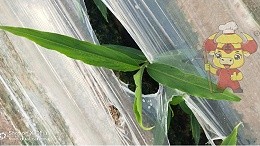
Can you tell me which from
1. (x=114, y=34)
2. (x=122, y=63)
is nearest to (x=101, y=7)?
(x=114, y=34)

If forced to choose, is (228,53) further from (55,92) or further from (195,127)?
(55,92)

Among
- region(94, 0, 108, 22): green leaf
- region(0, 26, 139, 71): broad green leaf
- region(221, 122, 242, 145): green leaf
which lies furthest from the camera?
region(94, 0, 108, 22): green leaf

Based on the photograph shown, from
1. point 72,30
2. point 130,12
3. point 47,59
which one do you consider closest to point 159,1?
point 130,12

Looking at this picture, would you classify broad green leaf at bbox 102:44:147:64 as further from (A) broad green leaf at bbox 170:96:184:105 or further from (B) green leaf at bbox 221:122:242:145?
(B) green leaf at bbox 221:122:242:145

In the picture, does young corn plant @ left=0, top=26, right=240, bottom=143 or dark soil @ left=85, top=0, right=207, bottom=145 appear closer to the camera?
young corn plant @ left=0, top=26, right=240, bottom=143

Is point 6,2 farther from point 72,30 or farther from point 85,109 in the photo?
point 85,109

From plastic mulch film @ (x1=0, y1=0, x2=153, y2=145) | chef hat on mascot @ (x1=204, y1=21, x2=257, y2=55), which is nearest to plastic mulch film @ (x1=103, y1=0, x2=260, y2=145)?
chef hat on mascot @ (x1=204, y1=21, x2=257, y2=55)

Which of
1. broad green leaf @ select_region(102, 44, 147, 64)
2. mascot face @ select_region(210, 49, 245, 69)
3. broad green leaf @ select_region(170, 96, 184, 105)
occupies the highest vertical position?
broad green leaf @ select_region(102, 44, 147, 64)
